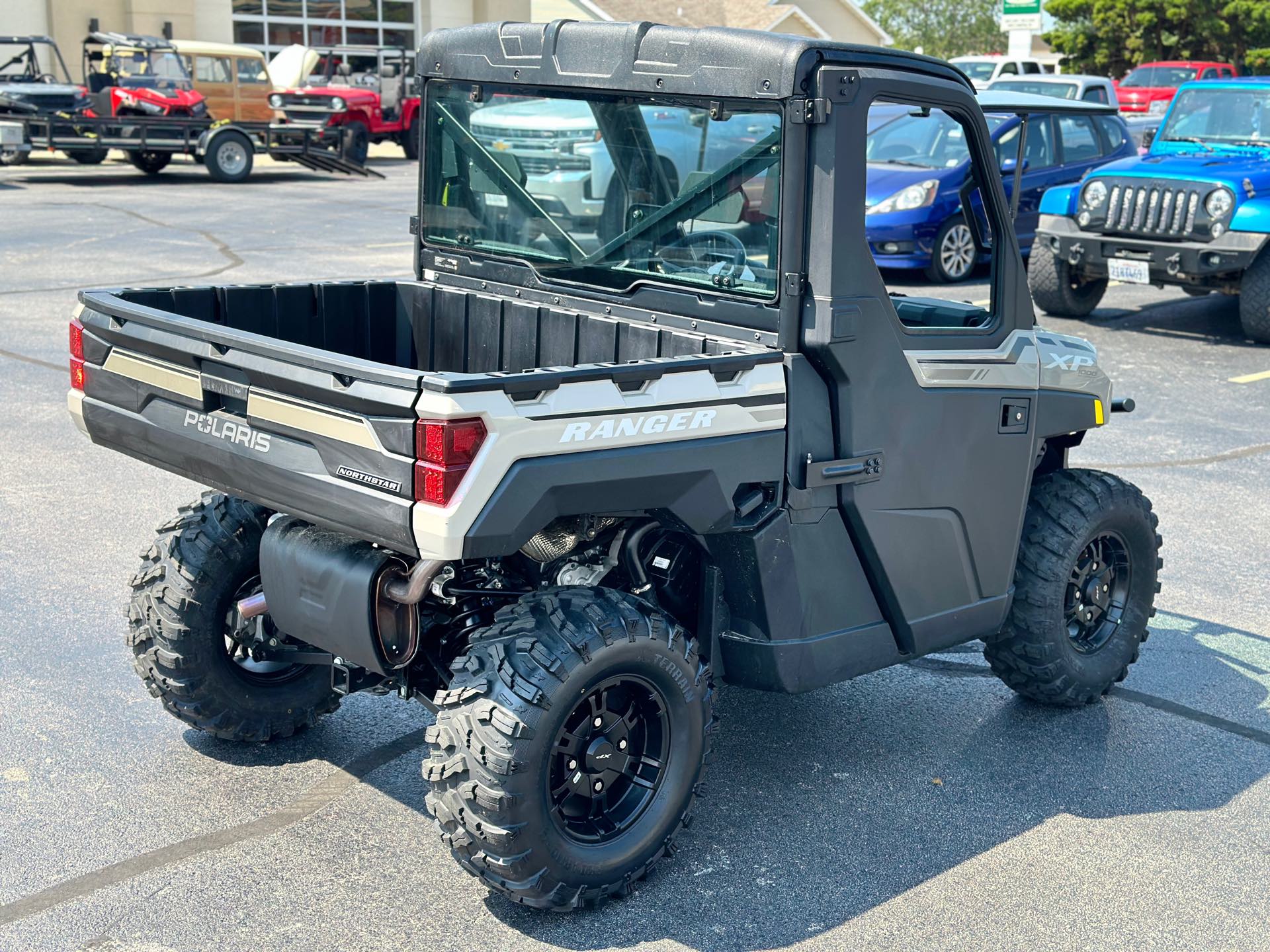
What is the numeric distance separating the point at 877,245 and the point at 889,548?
396 inches

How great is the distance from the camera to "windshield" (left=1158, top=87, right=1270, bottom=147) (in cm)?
1212

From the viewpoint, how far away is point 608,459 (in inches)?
135

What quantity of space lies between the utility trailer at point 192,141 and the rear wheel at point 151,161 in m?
0.01

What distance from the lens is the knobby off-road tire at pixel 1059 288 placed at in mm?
12273

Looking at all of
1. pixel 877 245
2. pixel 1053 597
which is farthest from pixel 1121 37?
pixel 1053 597

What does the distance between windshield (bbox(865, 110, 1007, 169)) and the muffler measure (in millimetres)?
11180

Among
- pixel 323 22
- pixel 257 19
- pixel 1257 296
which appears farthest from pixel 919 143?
pixel 323 22

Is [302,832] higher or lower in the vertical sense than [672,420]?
lower

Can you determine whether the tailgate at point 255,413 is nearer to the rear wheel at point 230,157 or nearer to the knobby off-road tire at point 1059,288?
the knobby off-road tire at point 1059,288

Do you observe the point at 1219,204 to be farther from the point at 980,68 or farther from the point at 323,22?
the point at 323,22

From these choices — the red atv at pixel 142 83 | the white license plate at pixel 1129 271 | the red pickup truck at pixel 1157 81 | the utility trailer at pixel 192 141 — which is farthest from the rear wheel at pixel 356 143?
the red pickup truck at pixel 1157 81

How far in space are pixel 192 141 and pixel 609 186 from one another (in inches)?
773

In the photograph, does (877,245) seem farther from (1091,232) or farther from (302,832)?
(302,832)

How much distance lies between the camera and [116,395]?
4.07 m
